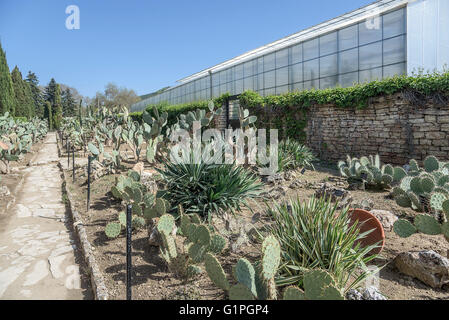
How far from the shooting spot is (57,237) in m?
3.61

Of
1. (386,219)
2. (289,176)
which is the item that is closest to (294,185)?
(289,176)

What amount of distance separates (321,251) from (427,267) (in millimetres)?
839

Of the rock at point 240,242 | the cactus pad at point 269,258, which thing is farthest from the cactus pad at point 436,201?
the cactus pad at point 269,258

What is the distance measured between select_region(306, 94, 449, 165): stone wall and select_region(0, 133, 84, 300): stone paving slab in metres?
7.28

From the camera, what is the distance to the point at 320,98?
907cm

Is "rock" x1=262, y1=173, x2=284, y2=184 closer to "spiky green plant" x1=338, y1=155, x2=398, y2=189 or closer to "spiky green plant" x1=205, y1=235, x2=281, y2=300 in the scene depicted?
"spiky green plant" x1=338, y1=155, x2=398, y2=189

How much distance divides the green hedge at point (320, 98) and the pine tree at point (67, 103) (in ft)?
102

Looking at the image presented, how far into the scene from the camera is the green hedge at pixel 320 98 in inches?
263

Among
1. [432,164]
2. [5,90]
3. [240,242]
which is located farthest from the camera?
[5,90]

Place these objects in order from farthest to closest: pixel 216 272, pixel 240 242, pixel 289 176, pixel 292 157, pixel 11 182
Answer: pixel 292 157 < pixel 11 182 < pixel 289 176 < pixel 240 242 < pixel 216 272

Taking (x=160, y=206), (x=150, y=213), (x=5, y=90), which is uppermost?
(x=5, y=90)

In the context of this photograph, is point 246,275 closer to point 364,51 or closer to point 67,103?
point 364,51

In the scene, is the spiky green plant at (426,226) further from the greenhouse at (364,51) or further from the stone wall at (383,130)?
the greenhouse at (364,51)
